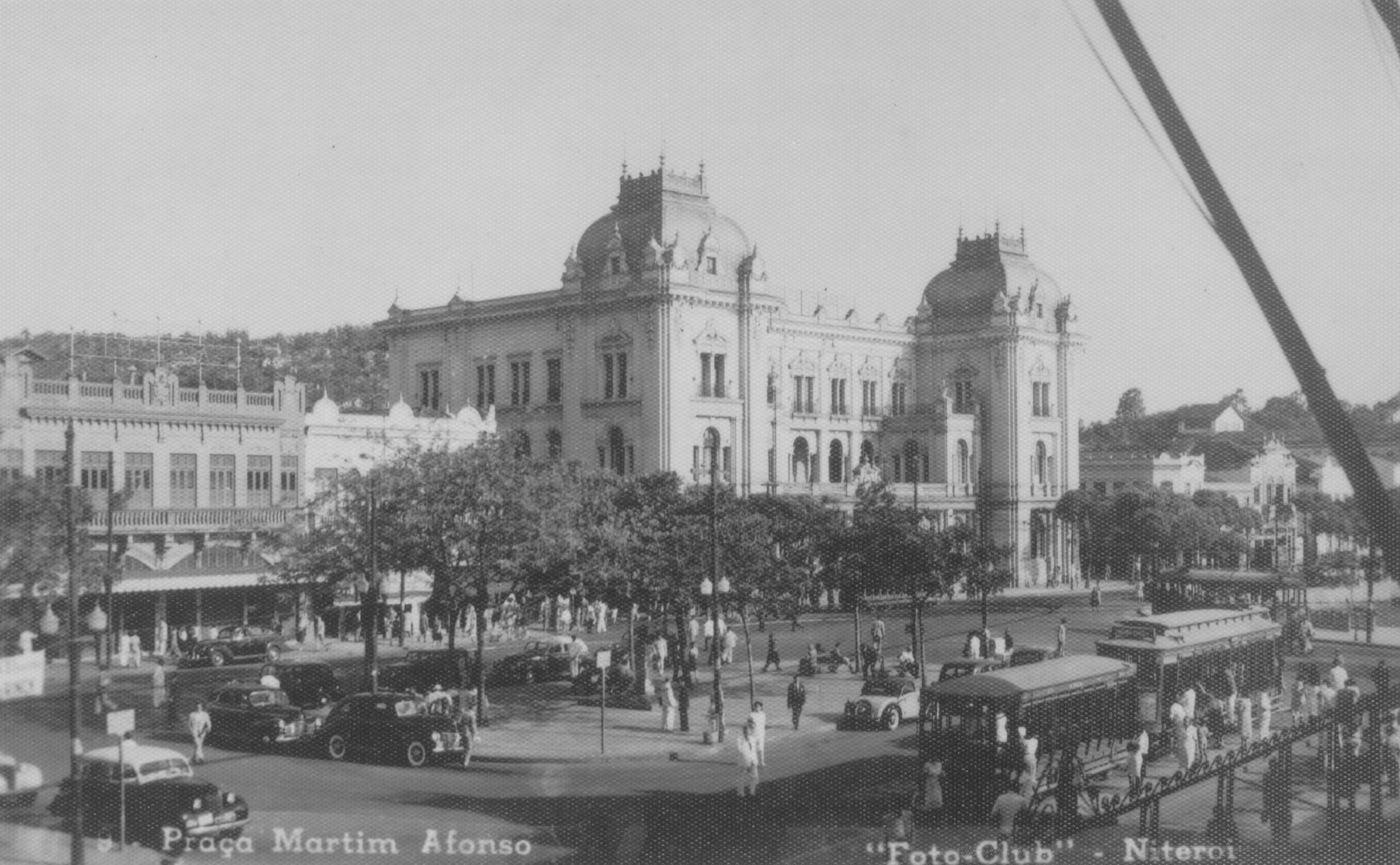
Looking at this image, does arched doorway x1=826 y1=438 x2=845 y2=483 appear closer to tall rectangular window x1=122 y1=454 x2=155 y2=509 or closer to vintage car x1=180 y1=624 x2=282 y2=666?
vintage car x1=180 y1=624 x2=282 y2=666

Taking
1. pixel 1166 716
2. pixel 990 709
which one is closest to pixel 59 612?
pixel 990 709

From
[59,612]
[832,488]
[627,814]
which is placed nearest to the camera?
[627,814]

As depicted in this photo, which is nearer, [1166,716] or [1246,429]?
[1166,716]

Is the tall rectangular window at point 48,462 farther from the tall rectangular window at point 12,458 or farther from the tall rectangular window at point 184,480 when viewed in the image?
the tall rectangular window at point 184,480

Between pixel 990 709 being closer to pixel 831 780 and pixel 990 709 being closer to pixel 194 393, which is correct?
pixel 831 780

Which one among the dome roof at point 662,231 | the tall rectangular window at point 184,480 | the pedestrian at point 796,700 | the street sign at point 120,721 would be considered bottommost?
the pedestrian at point 796,700

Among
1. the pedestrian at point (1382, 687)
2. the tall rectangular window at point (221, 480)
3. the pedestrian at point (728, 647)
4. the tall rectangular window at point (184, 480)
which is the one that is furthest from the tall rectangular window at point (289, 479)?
the pedestrian at point (1382, 687)

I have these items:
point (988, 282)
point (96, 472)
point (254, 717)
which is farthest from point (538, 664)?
point (988, 282)
